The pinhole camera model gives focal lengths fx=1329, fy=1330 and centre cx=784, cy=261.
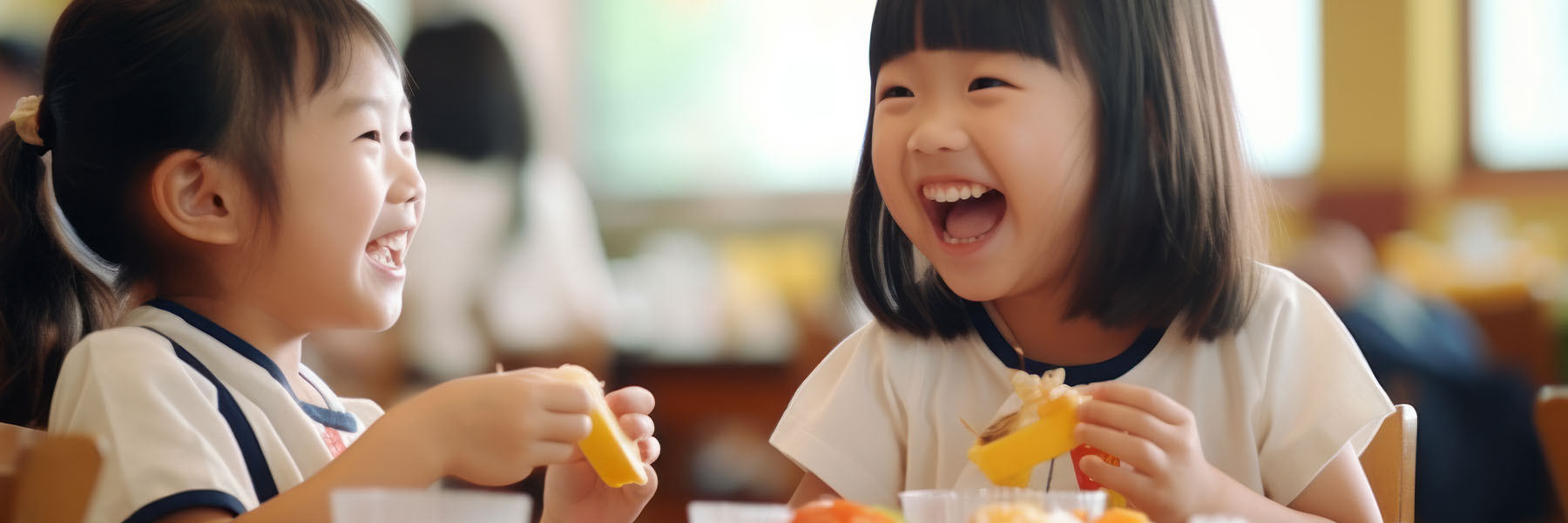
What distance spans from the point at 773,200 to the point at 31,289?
14.4 feet

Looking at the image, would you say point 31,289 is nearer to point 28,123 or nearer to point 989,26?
point 28,123

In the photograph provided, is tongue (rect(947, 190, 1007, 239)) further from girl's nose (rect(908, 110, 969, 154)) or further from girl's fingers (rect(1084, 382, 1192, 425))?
girl's fingers (rect(1084, 382, 1192, 425))

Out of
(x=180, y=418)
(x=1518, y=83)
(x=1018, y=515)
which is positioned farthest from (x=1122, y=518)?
(x=1518, y=83)

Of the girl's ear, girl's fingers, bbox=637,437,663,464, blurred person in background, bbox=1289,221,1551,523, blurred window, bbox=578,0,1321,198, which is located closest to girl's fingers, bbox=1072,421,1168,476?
girl's fingers, bbox=637,437,663,464

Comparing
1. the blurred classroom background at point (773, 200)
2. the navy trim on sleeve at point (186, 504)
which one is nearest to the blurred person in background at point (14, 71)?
the blurred classroom background at point (773, 200)

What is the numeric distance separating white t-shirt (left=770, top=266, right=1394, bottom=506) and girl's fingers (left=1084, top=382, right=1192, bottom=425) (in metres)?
0.22

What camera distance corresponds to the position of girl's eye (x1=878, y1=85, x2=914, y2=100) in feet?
3.37

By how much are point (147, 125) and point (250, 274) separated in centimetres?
13

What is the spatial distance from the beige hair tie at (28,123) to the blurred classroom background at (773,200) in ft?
2.37

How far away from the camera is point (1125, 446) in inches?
31.3

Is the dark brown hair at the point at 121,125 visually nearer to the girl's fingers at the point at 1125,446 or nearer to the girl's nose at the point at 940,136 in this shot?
the girl's nose at the point at 940,136

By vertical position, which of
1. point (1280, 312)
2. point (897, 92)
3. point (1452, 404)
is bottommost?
point (1452, 404)

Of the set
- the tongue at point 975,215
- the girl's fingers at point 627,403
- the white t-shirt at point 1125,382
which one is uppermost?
the tongue at point 975,215

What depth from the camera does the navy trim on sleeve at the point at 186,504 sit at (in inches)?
32.2
